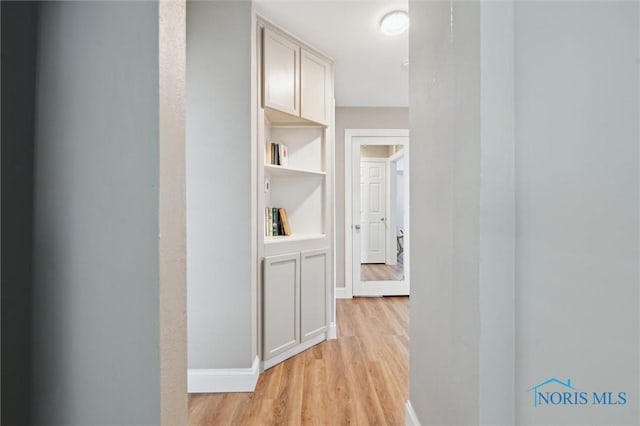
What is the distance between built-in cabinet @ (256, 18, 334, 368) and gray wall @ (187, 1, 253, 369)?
0.19 metres

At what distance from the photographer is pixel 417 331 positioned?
4.84ft

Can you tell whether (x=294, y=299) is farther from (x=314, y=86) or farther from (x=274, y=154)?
(x=314, y=86)

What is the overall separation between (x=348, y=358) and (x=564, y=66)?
226 cm

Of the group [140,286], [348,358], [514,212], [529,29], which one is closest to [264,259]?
[348,358]

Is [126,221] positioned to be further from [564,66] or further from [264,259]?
[264,259]

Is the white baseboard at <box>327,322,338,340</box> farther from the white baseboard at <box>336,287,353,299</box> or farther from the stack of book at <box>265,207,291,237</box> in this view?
the white baseboard at <box>336,287,353,299</box>

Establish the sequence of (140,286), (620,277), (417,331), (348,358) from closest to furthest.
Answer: (620,277) → (140,286) → (417,331) → (348,358)

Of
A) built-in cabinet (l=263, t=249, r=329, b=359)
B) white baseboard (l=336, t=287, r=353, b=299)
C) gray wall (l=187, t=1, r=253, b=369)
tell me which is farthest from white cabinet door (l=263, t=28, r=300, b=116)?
white baseboard (l=336, t=287, r=353, b=299)

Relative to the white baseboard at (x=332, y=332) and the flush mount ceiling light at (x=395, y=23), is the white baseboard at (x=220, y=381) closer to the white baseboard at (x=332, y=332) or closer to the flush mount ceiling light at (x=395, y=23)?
the white baseboard at (x=332, y=332)

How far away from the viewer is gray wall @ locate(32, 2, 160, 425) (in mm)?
736

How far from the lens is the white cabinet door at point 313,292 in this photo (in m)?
2.51

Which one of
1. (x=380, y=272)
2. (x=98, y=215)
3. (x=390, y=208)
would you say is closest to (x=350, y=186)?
(x=390, y=208)

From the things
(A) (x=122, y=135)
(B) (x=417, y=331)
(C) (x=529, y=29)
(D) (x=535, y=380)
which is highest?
(C) (x=529, y=29)

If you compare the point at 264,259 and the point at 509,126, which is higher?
the point at 509,126
